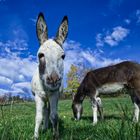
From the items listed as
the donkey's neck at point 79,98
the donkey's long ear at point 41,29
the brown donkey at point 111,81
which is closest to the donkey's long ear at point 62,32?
the donkey's long ear at point 41,29

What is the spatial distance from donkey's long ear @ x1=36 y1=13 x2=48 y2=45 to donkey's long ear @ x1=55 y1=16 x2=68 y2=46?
0.26m

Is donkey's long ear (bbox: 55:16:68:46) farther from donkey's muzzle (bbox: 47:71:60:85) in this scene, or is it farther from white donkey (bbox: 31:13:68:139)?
donkey's muzzle (bbox: 47:71:60:85)

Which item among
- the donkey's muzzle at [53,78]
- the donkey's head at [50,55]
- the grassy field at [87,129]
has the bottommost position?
the grassy field at [87,129]

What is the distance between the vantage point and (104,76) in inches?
591

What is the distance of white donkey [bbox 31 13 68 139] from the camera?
571 cm

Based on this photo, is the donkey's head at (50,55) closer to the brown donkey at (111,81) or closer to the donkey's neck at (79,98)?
the brown donkey at (111,81)

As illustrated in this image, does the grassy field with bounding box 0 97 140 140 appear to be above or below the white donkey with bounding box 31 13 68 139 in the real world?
below

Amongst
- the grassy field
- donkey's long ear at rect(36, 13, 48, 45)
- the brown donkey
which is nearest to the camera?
the grassy field

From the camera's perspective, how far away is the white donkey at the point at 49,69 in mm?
5709

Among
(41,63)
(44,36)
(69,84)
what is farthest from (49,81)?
(69,84)

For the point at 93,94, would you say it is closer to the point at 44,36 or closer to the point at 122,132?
the point at 44,36

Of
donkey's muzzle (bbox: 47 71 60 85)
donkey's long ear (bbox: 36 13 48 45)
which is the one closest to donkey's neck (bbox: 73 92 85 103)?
donkey's long ear (bbox: 36 13 48 45)

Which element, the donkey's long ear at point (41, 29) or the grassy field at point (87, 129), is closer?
the grassy field at point (87, 129)

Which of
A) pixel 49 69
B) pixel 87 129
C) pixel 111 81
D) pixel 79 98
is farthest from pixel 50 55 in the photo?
pixel 79 98
